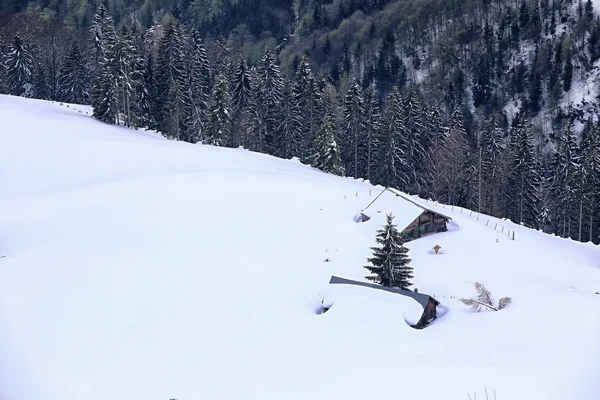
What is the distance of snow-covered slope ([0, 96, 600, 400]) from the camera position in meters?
20.8

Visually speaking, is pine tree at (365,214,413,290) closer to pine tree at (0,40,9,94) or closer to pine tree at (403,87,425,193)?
pine tree at (403,87,425,193)

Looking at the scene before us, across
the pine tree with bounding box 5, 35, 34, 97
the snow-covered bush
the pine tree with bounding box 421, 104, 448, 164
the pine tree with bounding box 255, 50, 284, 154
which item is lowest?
the snow-covered bush

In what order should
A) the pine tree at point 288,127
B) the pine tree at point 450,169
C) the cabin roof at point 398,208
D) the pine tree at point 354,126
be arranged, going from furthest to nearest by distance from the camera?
the pine tree at point 288,127, the pine tree at point 354,126, the pine tree at point 450,169, the cabin roof at point 398,208

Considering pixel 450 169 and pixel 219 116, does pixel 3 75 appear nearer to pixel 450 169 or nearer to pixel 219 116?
pixel 219 116

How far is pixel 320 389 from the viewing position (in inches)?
803

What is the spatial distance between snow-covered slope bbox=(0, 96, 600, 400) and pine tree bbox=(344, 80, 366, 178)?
71.4 feet

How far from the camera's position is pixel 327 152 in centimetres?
5822

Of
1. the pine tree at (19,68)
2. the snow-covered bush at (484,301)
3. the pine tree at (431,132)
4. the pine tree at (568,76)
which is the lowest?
the snow-covered bush at (484,301)

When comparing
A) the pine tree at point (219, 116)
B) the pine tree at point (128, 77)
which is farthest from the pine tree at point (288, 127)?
the pine tree at point (128, 77)

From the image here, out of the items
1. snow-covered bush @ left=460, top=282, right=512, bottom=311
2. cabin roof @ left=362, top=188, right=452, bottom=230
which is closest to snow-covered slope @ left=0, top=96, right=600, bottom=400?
cabin roof @ left=362, top=188, right=452, bottom=230

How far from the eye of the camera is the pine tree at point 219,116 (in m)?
60.8

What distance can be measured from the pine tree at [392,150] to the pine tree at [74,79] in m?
44.4

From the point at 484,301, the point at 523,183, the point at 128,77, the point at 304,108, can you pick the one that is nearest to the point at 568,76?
the point at 523,183

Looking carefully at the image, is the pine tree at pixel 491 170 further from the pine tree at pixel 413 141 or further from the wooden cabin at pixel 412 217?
the wooden cabin at pixel 412 217
